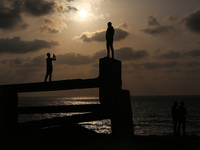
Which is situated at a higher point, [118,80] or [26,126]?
[118,80]

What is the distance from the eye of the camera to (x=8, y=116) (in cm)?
834

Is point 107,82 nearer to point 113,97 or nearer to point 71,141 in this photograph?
point 113,97

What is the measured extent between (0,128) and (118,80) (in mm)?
4384

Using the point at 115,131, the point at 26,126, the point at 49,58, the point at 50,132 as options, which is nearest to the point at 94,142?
the point at 115,131

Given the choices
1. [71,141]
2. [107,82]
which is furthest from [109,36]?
[71,141]

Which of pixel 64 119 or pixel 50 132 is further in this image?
pixel 50 132

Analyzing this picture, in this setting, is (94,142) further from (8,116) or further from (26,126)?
(8,116)

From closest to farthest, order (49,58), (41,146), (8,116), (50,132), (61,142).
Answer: (41,146), (61,142), (50,132), (8,116), (49,58)

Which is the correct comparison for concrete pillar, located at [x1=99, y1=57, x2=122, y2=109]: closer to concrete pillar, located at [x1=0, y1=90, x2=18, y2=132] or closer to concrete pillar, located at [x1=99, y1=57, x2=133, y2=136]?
concrete pillar, located at [x1=99, y1=57, x2=133, y2=136]

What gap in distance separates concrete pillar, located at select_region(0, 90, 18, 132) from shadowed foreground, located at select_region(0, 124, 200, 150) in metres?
0.61

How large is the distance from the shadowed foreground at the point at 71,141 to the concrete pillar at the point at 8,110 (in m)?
0.61

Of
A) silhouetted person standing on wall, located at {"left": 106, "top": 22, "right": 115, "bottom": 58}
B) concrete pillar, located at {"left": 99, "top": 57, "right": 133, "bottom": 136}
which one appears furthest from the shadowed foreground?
silhouetted person standing on wall, located at {"left": 106, "top": 22, "right": 115, "bottom": 58}

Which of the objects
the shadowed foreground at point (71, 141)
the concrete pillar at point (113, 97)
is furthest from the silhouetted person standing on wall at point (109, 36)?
the shadowed foreground at point (71, 141)

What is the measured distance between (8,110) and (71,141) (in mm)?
2627
